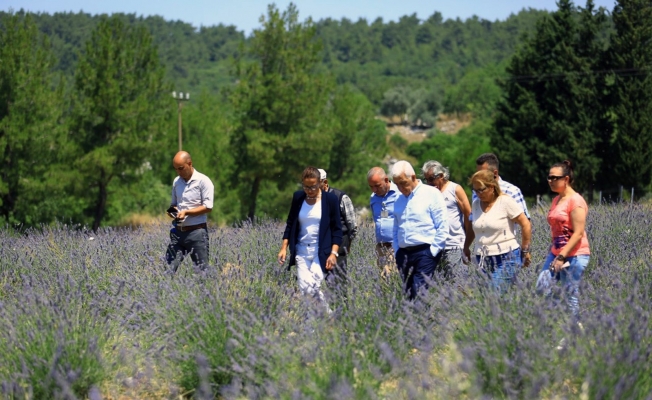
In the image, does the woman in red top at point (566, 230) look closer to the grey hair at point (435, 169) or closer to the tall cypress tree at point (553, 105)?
the grey hair at point (435, 169)

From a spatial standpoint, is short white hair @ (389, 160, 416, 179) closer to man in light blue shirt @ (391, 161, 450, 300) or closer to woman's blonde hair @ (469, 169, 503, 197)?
man in light blue shirt @ (391, 161, 450, 300)

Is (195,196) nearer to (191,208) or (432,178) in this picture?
(191,208)

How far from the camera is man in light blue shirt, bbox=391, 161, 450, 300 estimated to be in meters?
5.58

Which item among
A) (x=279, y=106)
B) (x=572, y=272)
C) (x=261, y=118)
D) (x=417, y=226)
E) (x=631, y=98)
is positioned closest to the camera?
(x=572, y=272)

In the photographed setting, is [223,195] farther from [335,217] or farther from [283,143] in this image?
[335,217]

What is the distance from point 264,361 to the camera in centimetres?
369

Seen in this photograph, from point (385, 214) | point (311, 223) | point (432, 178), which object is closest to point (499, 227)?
point (432, 178)

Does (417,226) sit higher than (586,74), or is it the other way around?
(586,74)

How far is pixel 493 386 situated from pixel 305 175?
9.36 feet

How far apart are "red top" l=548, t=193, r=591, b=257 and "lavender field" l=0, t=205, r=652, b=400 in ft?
0.87

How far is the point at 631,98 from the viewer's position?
1104 inches

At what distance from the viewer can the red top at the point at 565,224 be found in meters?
5.38

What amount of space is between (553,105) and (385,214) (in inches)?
992

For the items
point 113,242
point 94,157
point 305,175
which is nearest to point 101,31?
Answer: point 94,157
